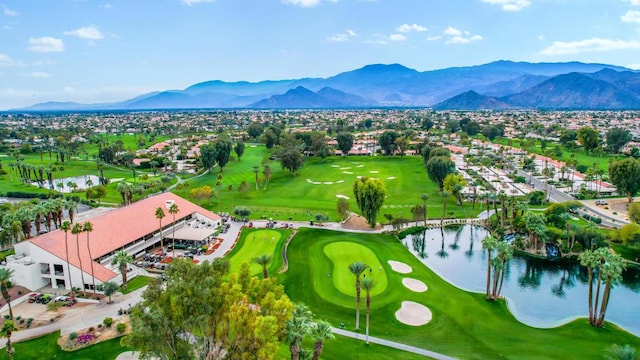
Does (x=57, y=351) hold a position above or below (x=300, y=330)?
below

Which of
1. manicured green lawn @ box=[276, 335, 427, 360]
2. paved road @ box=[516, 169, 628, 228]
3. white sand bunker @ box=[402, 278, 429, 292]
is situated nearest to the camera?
manicured green lawn @ box=[276, 335, 427, 360]

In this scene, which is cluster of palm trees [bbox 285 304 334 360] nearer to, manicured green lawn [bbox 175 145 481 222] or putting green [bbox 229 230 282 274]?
putting green [bbox 229 230 282 274]

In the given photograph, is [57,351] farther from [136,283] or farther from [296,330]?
[296,330]

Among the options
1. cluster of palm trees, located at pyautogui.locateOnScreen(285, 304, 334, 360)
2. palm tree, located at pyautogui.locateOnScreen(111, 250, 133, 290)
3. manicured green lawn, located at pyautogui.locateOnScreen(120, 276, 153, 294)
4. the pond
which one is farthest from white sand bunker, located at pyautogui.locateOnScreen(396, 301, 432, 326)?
palm tree, located at pyautogui.locateOnScreen(111, 250, 133, 290)

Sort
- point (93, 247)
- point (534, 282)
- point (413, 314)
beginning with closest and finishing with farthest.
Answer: point (413, 314) → point (93, 247) → point (534, 282)

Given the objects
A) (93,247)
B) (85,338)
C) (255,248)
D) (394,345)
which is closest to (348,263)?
(255,248)
